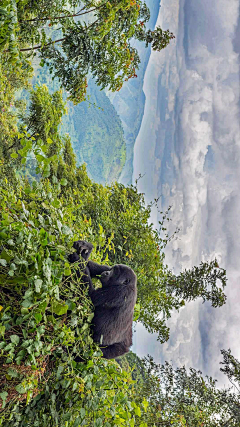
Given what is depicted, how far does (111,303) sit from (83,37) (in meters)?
5.36

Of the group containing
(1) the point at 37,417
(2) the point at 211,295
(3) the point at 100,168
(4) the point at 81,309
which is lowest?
(1) the point at 37,417

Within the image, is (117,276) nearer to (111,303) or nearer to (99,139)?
(111,303)

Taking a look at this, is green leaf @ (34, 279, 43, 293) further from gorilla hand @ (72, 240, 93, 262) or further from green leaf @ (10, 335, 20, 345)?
gorilla hand @ (72, 240, 93, 262)

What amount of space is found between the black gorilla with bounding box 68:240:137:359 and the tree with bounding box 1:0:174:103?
14.2 feet

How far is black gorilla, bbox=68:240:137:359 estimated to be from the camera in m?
2.69

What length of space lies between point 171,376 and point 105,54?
11.1 metres

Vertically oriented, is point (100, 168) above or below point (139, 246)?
above

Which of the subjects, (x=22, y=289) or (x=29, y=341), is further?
(x=22, y=289)

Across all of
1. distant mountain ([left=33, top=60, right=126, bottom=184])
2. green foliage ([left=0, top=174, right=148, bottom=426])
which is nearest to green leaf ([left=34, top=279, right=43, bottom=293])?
green foliage ([left=0, top=174, right=148, bottom=426])

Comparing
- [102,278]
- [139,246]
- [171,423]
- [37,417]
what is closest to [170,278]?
[139,246]

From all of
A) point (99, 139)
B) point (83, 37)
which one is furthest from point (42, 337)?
point (99, 139)

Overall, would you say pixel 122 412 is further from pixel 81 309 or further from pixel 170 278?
pixel 170 278

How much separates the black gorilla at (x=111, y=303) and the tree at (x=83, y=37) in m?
4.33

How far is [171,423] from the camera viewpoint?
18.5ft
